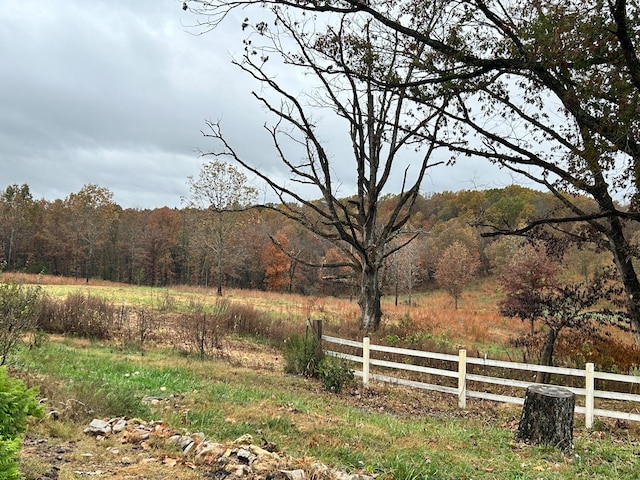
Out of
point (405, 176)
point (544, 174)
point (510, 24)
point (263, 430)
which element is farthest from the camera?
point (405, 176)

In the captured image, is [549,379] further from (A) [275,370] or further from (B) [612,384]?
(A) [275,370]

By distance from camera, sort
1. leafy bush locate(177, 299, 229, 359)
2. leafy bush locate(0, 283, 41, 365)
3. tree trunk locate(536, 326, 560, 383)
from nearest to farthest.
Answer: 1. leafy bush locate(0, 283, 41, 365)
2. tree trunk locate(536, 326, 560, 383)
3. leafy bush locate(177, 299, 229, 359)

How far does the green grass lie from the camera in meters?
5.26

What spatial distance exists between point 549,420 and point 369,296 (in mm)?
9271

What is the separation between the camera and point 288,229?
2872 inches

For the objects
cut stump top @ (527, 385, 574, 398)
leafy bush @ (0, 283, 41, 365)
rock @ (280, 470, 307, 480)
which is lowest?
rock @ (280, 470, 307, 480)

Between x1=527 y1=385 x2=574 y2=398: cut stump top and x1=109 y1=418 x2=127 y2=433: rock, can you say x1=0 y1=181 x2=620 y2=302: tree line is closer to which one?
x1=527 y1=385 x2=574 y2=398: cut stump top

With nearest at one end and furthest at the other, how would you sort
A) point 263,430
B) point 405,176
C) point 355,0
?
1. point 263,430
2. point 355,0
3. point 405,176

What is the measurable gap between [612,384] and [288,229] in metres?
62.4

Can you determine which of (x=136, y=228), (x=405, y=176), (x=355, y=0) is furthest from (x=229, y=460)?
(x=136, y=228)

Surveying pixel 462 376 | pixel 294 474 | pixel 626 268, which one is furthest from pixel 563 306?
pixel 294 474

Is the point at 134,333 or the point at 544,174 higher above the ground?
the point at 544,174

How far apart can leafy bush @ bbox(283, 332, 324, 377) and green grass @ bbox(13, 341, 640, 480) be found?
1.54 metres

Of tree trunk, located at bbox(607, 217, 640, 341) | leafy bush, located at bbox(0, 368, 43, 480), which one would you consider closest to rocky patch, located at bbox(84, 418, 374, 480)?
leafy bush, located at bbox(0, 368, 43, 480)
